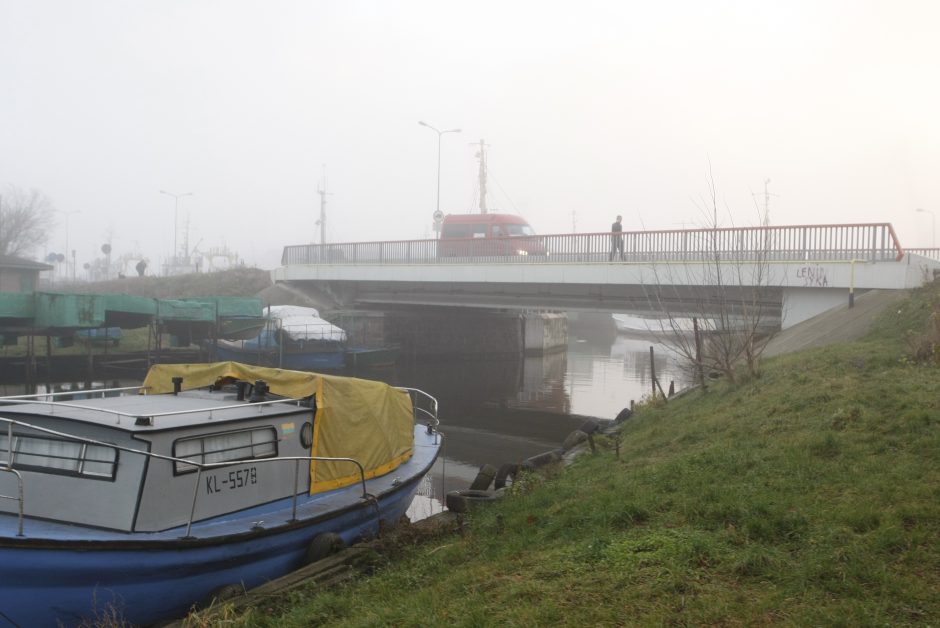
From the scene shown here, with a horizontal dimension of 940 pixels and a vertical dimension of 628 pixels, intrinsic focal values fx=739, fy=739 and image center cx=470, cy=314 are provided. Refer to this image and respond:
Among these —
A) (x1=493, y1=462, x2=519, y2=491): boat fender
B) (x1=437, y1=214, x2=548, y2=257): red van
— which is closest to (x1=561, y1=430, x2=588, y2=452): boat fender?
(x1=493, y1=462, x2=519, y2=491): boat fender

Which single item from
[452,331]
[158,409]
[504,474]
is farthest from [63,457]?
[452,331]

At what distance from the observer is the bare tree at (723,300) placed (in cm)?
1453

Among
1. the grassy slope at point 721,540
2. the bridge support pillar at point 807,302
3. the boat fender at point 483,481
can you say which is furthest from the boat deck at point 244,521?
the bridge support pillar at point 807,302

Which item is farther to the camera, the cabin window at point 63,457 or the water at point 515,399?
the water at point 515,399

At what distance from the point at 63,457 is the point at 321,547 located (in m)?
2.87

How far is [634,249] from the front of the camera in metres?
25.3

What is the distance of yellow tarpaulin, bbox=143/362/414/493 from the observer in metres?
9.37

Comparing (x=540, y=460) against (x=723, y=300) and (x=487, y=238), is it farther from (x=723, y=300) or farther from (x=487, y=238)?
(x=487, y=238)

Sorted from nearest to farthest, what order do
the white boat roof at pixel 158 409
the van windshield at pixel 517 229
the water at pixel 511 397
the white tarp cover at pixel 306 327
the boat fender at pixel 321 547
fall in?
the white boat roof at pixel 158 409 < the boat fender at pixel 321 547 < the water at pixel 511 397 < the white tarp cover at pixel 306 327 < the van windshield at pixel 517 229

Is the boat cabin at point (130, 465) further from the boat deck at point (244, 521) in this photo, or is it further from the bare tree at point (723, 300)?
the bare tree at point (723, 300)

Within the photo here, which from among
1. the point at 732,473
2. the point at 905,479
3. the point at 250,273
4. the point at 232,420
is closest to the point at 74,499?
the point at 232,420

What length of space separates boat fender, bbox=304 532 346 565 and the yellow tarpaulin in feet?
2.70

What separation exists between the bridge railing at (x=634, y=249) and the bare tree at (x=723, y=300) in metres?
0.07

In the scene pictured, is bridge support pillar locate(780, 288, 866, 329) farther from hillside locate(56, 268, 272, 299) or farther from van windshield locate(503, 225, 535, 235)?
hillside locate(56, 268, 272, 299)
